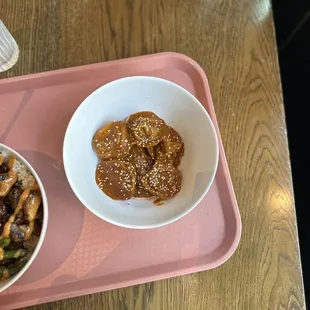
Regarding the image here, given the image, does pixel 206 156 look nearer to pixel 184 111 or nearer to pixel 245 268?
pixel 184 111

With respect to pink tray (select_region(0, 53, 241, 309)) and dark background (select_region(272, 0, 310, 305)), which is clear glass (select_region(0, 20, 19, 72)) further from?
dark background (select_region(272, 0, 310, 305))

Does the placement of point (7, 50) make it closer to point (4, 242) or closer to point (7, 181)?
point (7, 181)

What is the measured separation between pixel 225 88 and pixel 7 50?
61 cm

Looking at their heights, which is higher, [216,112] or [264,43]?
[264,43]

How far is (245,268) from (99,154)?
1.56ft

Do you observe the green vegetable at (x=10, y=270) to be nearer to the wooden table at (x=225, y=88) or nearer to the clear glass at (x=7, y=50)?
the wooden table at (x=225, y=88)

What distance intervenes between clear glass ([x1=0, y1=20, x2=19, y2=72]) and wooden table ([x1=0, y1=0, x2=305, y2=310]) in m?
0.03

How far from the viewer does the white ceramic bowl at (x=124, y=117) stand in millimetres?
1023

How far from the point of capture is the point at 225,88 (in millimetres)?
1229

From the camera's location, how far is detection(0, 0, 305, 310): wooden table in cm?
111

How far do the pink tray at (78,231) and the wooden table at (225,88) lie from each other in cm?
4

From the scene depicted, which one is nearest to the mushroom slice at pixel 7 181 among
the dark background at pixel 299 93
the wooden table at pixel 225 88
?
the wooden table at pixel 225 88

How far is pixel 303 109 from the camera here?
1.58 meters

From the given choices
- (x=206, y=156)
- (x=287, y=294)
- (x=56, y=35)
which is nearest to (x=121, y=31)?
(x=56, y=35)
